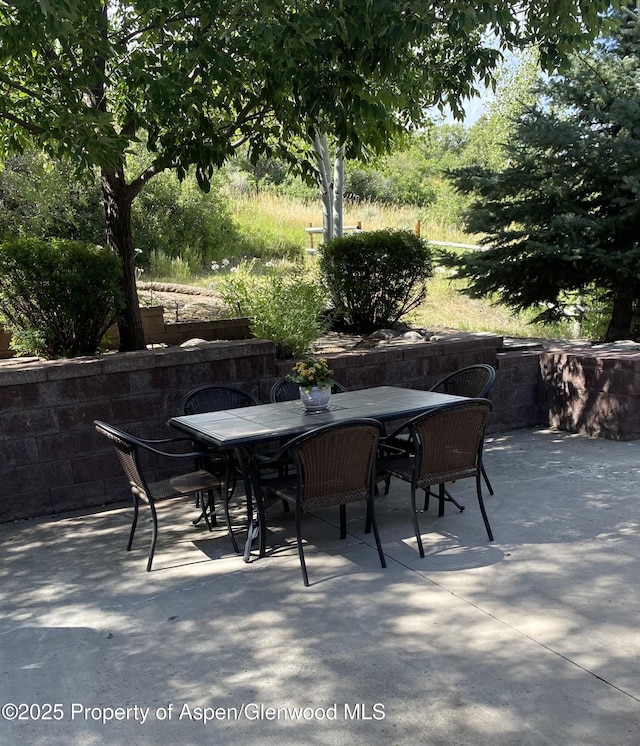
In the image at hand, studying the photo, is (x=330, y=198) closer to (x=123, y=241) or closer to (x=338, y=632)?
(x=123, y=241)

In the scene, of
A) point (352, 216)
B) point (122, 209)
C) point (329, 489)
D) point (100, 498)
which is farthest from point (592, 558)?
point (352, 216)

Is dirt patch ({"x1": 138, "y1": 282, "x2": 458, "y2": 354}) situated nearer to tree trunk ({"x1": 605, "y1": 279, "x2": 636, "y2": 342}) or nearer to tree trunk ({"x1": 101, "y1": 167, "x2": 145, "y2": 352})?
tree trunk ({"x1": 101, "y1": 167, "x2": 145, "y2": 352})

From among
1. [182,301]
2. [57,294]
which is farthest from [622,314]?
[57,294]

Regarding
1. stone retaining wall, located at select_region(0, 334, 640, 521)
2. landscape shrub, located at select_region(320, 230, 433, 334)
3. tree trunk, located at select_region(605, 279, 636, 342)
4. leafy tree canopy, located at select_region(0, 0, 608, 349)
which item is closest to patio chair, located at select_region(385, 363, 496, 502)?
stone retaining wall, located at select_region(0, 334, 640, 521)

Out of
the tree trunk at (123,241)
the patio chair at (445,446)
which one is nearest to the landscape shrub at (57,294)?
the tree trunk at (123,241)

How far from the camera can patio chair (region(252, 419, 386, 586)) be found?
4176mm

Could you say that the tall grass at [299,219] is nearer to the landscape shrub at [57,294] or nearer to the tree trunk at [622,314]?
the tree trunk at [622,314]

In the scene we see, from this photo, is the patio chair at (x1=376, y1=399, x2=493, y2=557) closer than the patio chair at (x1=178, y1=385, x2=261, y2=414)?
Yes

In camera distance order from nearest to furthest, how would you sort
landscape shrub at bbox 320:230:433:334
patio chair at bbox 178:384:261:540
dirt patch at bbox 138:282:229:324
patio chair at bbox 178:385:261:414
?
patio chair at bbox 178:384:261:540
patio chair at bbox 178:385:261:414
landscape shrub at bbox 320:230:433:334
dirt patch at bbox 138:282:229:324

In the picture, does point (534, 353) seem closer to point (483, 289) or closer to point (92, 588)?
point (483, 289)

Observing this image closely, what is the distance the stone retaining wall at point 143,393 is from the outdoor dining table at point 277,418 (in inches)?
34.3

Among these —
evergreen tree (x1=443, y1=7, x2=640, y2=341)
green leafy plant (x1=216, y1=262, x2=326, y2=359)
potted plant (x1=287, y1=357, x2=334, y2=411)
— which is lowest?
potted plant (x1=287, y1=357, x2=334, y2=411)

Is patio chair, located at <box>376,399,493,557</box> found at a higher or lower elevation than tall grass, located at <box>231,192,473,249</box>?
lower

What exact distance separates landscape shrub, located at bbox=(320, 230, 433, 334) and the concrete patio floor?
A: 3612 mm
